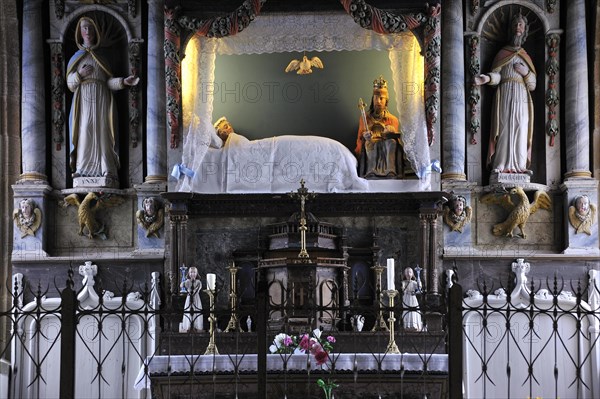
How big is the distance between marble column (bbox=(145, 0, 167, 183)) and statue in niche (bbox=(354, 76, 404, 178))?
245 cm

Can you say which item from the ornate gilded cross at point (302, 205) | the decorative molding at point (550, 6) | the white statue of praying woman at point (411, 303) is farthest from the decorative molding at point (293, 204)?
the decorative molding at point (550, 6)

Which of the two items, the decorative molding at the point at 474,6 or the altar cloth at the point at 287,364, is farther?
the decorative molding at the point at 474,6

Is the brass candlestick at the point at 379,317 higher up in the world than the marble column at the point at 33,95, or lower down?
lower down

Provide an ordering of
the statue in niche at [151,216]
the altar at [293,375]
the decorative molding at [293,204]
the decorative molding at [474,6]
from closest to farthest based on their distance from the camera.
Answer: the altar at [293,375], the decorative molding at [293,204], the statue in niche at [151,216], the decorative molding at [474,6]

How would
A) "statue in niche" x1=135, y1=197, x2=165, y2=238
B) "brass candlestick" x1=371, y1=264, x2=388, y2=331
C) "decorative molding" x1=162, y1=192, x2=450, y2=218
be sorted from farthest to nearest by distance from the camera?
"statue in niche" x1=135, y1=197, x2=165, y2=238 < "decorative molding" x1=162, y1=192, x2=450, y2=218 < "brass candlestick" x1=371, y1=264, x2=388, y2=331

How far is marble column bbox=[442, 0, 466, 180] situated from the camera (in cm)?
1378

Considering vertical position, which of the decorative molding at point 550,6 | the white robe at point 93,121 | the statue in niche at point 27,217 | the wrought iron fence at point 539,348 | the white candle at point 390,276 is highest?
the decorative molding at point 550,6

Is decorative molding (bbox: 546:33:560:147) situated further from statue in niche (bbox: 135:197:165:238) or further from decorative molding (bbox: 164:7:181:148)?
statue in niche (bbox: 135:197:165:238)

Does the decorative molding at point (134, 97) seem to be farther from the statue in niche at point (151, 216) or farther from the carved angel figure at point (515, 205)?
the carved angel figure at point (515, 205)

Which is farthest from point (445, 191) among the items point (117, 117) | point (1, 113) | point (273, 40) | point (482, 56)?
point (1, 113)

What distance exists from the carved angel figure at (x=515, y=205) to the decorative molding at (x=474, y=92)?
0.80 metres

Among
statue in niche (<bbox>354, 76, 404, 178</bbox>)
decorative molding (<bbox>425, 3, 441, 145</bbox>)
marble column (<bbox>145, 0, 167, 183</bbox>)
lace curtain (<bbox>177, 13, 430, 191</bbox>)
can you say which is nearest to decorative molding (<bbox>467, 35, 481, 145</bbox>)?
decorative molding (<bbox>425, 3, 441, 145</bbox>)

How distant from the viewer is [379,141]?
1376 cm

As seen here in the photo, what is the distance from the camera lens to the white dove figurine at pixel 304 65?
1434cm
